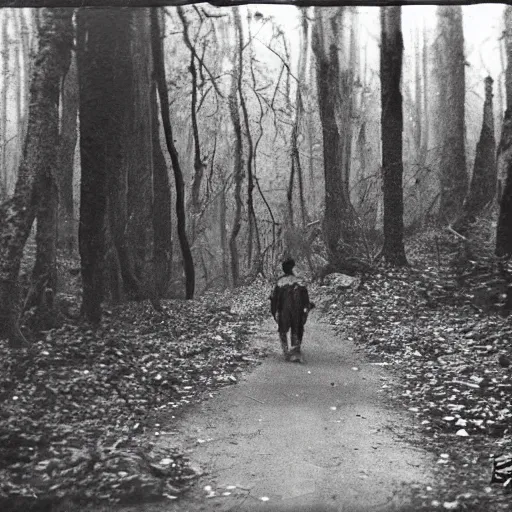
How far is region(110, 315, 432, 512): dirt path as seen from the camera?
324 cm

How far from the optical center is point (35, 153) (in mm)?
3715

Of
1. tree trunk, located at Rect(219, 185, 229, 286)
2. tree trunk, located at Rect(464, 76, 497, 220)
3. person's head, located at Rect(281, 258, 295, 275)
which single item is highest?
tree trunk, located at Rect(464, 76, 497, 220)

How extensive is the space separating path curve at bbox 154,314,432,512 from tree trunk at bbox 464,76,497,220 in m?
1.37

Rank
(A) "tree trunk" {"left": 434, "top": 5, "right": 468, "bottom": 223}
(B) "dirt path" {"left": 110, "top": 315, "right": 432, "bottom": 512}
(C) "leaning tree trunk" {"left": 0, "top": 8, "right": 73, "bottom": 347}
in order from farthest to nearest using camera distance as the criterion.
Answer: (A) "tree trunk" {"left": 434, "top": 5, "right": 468, "bottom": 223}, (C) "leaning tree trunk" {"left": 0, "top": 8, "right": 73, "bottom": 347}, (B) "dirt path" {"left": 110, "top": 315, "right": 432, "bottom": 512}

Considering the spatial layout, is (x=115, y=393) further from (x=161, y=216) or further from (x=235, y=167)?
(x=235, y=167)

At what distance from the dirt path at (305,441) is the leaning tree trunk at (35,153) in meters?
1.50

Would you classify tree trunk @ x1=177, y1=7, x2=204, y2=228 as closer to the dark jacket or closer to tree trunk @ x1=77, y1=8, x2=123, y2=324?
tree trunk @ x1=77, y1=8, x2=123, y2=324

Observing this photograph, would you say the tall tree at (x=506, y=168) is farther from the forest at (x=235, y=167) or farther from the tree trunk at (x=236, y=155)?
the tree trunk at (x=236, y=155)

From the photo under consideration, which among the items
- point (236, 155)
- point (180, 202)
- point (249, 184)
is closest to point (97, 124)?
point (180, 202)

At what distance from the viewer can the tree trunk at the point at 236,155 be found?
12.5 ft

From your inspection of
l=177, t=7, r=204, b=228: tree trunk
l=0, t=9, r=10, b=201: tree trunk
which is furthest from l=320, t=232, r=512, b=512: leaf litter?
l=0, t=9, r=10, b=201: tree trunk

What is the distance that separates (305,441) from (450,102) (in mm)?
2608

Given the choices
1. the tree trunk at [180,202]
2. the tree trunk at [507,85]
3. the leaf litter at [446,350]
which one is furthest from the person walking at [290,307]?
the tree trunk at [507,85]

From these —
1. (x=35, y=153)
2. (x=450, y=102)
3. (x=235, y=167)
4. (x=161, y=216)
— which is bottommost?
(x=161, y=216)
